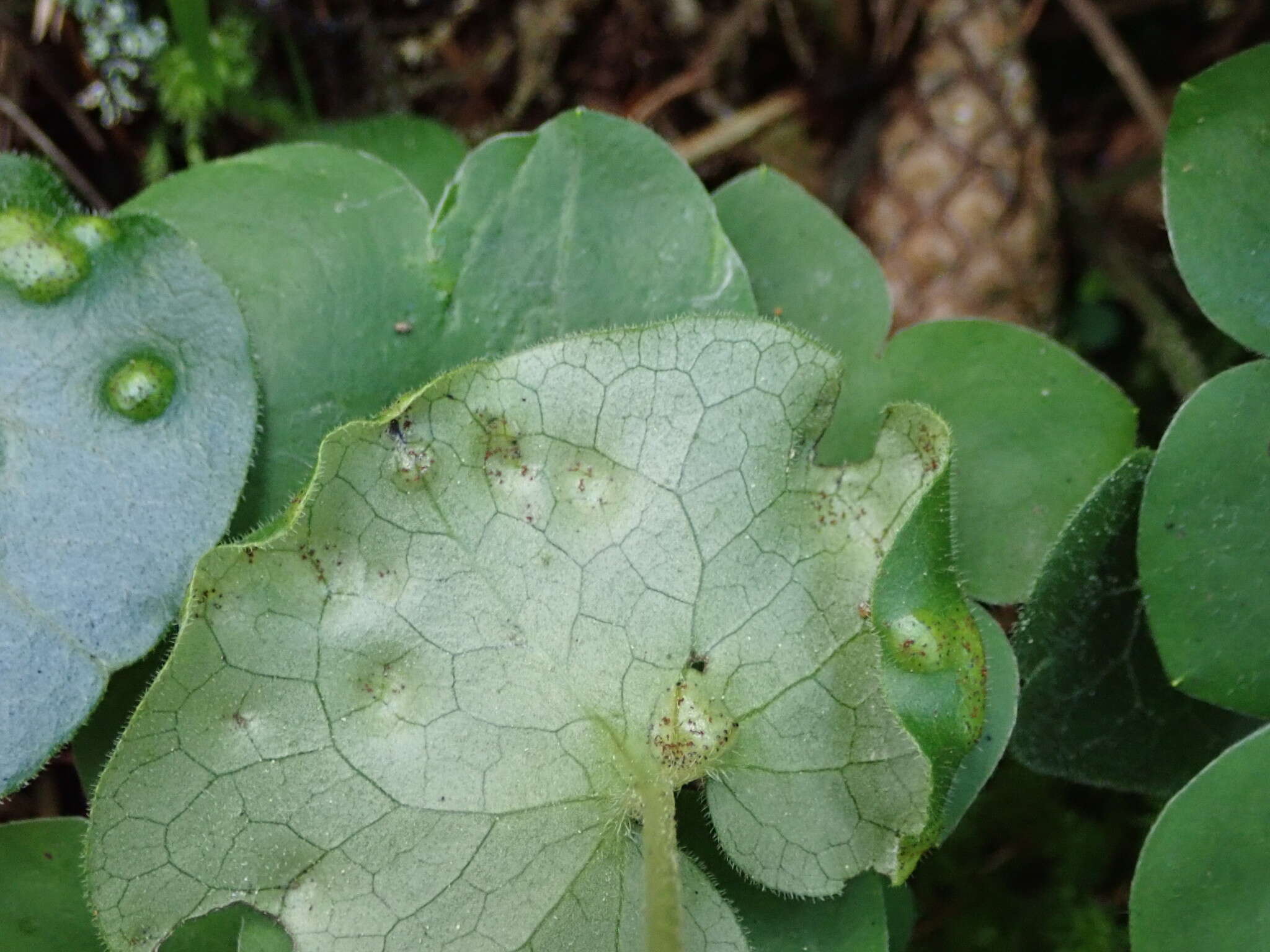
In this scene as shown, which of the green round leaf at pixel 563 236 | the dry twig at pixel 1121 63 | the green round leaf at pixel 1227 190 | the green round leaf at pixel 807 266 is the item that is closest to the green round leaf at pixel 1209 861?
the green round leaf at pixel 1227 190

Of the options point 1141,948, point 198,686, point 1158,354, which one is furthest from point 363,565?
point 1158,354

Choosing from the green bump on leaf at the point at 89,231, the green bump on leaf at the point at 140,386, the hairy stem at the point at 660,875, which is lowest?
the hairy stem at the point at 660,875

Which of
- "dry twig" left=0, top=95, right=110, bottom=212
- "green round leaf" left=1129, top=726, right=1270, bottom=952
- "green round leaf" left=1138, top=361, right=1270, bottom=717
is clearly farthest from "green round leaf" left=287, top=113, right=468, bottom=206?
"green round leaf" left=1129, top=726, right=1270, bottom=952

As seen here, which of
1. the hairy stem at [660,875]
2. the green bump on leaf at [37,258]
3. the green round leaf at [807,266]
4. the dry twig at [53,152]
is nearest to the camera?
the hairy stem at [660,875]

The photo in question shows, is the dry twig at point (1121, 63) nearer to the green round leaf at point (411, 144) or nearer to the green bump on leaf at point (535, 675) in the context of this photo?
the green bump on leaf at point (535, 675)

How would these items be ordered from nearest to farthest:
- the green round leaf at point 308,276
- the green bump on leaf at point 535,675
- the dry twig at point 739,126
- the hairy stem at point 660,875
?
the hairy stem at point 660,875, the green bump on leaf at point 535,675, the green round leaf at point 308,276, the dry twig at point 739,126

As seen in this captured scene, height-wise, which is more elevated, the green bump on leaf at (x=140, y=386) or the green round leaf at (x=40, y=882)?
the green bump on leaf at (x=140, y=386)

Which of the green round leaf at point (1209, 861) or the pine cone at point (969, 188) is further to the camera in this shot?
the pine cone at point (969, 188)

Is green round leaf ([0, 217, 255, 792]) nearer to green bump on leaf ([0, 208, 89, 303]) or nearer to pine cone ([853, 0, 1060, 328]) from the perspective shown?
green bump on leaf ([0, 208, 89, 303])
